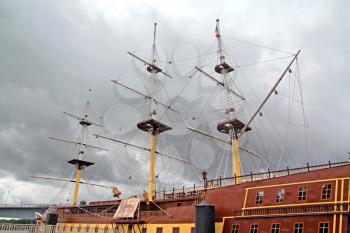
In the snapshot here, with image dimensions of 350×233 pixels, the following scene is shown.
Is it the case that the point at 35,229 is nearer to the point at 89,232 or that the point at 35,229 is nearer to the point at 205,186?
the point at 89,232

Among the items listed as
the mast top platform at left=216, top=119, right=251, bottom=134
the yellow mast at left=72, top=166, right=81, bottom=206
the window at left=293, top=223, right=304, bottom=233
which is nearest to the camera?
the window at left=293, top=223, right=304, bottom=233

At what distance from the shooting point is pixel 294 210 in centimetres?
1930

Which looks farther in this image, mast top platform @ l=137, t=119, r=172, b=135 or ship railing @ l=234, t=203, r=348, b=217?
mast top platform @ l=137, t=119, r=172, b=135

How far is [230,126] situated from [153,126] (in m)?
12.1

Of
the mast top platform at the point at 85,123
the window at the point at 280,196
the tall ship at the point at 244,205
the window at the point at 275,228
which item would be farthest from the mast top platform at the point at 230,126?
the mast top platform at the point at 85,123

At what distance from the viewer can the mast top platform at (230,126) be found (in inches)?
1384

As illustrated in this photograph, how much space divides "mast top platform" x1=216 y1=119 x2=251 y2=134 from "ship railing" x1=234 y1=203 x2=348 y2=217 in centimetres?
1423

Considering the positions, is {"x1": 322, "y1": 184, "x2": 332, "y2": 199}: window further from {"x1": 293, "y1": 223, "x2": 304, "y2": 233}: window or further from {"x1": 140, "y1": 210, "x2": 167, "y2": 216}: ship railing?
{"x1": 140, "y1": 210, "x2": 167, "y2": 216}: ship railing

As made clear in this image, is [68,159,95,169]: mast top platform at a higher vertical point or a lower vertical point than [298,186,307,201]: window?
higher

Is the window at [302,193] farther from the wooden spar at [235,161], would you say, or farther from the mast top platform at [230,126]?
the mast top platform at [230,126]

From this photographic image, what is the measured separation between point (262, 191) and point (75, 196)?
46.7 m

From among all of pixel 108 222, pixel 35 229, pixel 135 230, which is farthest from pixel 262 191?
pixel 35 229

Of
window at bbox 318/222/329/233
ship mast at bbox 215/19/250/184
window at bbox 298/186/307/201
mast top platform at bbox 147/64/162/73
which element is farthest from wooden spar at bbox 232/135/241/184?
mast top platform at bbox 147/64/162/73

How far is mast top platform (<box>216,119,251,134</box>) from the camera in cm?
3516
